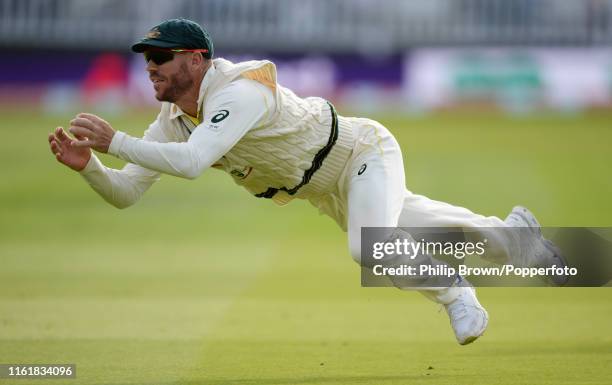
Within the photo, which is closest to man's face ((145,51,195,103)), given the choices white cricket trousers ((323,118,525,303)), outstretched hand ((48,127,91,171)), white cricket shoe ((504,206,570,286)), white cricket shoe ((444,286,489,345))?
outstretched hand ((48,127,91,171))

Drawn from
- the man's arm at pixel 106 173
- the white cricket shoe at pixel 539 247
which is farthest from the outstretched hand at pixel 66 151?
the white cricket shoe at pixel 539 247

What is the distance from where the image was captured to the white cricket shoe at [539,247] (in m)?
Answer: 7.93

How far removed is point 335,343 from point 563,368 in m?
1.75

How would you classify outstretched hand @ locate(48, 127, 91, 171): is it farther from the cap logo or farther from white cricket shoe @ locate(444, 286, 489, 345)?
white cricket shoe @ locate(444, 286, 489, 345)

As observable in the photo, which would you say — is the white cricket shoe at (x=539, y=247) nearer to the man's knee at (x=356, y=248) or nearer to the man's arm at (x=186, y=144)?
the man's knee at (x=356, y=248)

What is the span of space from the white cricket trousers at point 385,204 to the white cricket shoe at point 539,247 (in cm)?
14

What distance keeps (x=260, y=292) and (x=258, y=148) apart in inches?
168

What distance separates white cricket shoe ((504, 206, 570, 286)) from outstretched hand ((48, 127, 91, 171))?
2.78m

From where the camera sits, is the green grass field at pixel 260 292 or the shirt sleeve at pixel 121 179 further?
the shirt sleeve at pixel 121 179

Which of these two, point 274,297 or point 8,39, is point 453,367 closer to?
point 274,297

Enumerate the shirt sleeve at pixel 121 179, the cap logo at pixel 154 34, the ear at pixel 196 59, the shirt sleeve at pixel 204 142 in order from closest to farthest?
the shirt sleeve at pixel 204 142 → the cap logo at pixel 154 34 → the ear at pixel 196 59 → the shirt sleeve at pixel 121 179

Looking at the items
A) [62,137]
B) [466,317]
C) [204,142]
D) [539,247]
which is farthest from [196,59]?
[539,247]

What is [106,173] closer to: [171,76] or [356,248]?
[171,76]

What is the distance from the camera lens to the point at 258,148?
7.06 meters
